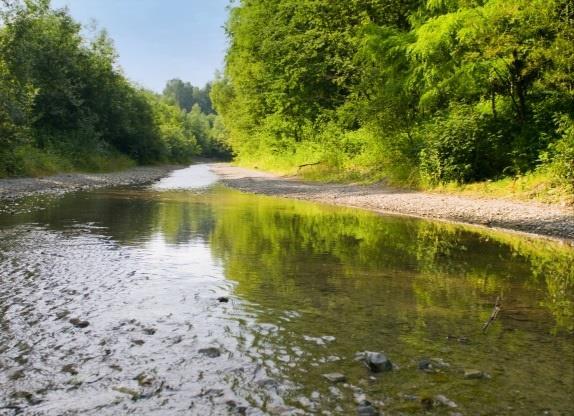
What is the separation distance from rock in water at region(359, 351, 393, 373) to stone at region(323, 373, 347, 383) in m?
0.30

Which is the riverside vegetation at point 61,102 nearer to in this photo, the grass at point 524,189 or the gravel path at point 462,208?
the gravel path at point 462,208

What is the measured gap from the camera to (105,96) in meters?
47.5

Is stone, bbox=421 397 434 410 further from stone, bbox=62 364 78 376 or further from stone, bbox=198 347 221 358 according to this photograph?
stone, bbox=62 364 78 376

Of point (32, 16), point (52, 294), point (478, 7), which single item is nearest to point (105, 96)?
point (32, 16)

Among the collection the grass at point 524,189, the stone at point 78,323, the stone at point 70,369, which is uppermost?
the grass at point 524,189

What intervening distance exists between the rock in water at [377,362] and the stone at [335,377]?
11.6 inches

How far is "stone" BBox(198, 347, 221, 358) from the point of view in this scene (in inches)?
182

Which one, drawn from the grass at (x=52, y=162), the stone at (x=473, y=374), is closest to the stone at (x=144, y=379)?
the stone at (x=473, y=374)

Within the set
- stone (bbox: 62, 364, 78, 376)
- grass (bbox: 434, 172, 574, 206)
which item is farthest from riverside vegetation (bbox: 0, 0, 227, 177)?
stone (bbox: 62, 364, 78, 376)

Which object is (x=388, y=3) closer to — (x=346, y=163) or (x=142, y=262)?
(x=346, y=163)

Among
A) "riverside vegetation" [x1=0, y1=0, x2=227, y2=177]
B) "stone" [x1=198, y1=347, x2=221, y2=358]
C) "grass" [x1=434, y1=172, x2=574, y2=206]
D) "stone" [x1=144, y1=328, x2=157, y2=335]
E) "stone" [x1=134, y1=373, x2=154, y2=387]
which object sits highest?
"riverside vegetation" [x1=0, y1=0, x2=227, y2=177]

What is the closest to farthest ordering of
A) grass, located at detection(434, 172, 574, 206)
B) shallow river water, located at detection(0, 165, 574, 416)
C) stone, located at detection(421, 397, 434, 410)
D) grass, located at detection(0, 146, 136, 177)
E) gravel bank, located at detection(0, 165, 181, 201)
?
stone, located at detection(421, 397, 434, 410), shallow river water, located at detection(0, 165, 574, 416), grass, located at detection(434, 172, 574, 206), gravel bank, located at detection(0, 165, 181, 201), grass, located at detection(0, 146, 136, 177)

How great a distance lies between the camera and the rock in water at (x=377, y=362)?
4.31 m

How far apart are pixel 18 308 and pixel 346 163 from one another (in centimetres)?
2557
